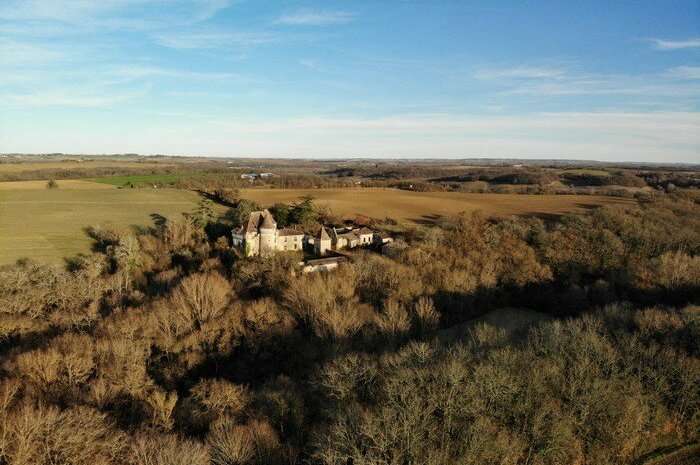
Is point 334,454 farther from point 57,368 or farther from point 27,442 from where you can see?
point 57,368

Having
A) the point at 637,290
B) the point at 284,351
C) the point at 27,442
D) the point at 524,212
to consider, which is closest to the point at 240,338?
the point at 284,351

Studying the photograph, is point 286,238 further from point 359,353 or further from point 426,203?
point 426,203

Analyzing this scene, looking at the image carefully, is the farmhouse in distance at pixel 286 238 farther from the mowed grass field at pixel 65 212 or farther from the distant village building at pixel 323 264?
the mowed grass field at pixel 65 212

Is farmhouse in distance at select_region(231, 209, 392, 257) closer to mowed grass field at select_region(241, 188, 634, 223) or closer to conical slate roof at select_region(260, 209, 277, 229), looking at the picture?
conical slate roof at select_region(260, 209, 277, 229)

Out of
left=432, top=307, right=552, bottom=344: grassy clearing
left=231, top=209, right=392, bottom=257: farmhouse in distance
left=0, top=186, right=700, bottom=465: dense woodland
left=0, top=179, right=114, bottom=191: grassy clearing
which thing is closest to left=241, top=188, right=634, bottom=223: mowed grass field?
left=231, top=209, right=392, bottom=257: farmhouse in distance

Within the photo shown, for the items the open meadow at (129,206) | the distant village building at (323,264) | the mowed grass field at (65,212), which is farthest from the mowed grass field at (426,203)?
the distant village building at (323,264)
